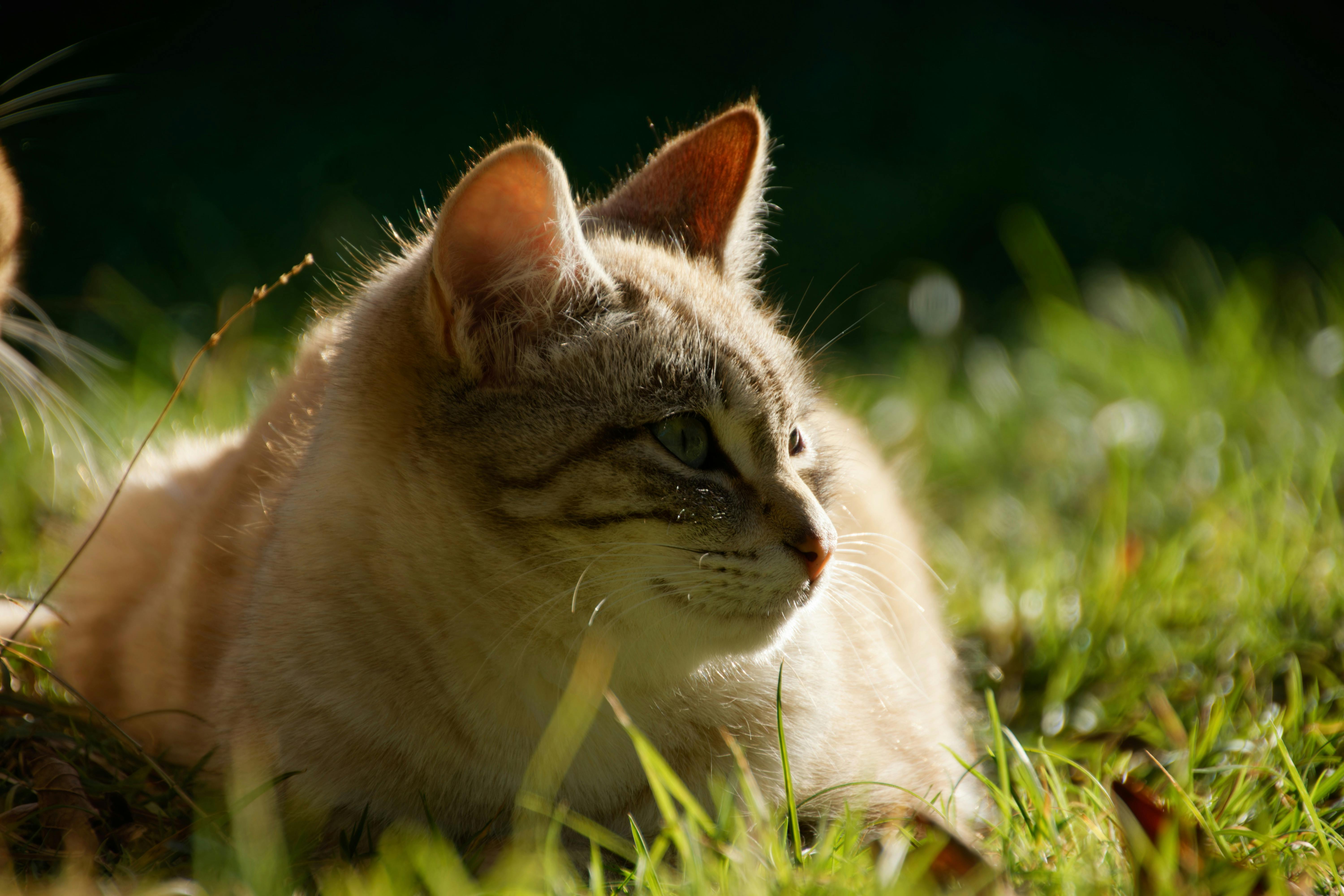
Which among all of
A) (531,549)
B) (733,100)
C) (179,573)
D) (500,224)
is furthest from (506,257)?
→ (733,100)

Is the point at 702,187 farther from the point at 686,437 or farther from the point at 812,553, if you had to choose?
the point at 812,553

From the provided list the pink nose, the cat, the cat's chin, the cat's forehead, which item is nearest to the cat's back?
the cat

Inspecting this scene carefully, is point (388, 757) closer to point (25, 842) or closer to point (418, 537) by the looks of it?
point (418, 537)

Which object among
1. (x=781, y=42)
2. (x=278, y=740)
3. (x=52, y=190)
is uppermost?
(x=52, y=190)

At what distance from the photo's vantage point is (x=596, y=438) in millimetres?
1728

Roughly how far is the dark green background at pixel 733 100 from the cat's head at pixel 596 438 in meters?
2.44

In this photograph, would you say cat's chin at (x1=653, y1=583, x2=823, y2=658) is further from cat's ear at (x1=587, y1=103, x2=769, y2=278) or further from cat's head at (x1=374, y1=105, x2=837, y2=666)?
cat's ear at (x1=587, y1=103, x2=769, y2=278)

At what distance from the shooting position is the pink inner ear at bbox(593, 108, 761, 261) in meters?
2.24

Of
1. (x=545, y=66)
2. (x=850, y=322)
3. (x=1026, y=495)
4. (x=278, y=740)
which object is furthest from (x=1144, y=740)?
(x=545, y=66)

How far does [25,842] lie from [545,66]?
15.1 feet

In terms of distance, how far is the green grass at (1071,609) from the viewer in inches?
62.5

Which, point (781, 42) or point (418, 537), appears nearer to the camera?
point (418, 537)

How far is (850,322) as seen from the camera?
473 centimetres

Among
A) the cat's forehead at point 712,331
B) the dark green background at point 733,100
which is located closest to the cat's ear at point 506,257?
the cat's forehead at point 712,331
